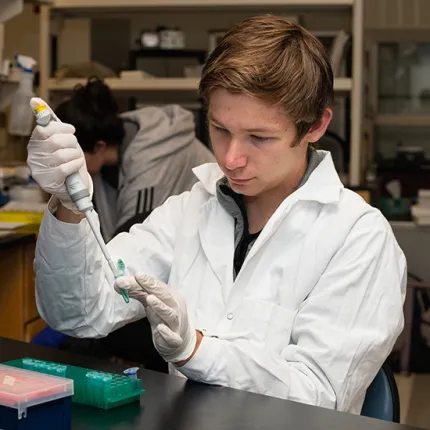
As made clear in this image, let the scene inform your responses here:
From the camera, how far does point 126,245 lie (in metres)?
1.44

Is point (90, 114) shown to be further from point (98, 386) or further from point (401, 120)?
point (401, 120)

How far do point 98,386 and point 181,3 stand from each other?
284 centimetres

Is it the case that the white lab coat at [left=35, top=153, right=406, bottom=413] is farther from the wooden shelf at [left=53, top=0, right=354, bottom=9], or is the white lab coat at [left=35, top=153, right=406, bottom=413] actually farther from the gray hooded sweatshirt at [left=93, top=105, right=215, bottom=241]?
the wooden shelf at [left=53, top=0, right=354, bottom=9]

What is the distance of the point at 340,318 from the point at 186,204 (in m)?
0.41

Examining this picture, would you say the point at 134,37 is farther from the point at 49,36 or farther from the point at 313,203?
the point at 313,203

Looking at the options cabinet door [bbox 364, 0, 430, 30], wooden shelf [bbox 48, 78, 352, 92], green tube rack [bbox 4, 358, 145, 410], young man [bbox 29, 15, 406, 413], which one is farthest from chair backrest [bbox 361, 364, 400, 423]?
cabinet door [bbox 364, 0, 430, 30]

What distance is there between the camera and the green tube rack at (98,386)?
968 mm

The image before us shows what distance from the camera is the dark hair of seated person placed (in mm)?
2762

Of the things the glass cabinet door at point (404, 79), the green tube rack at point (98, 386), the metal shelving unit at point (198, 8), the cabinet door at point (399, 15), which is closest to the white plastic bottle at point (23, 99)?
the metal shelving unit at point (198, 8)

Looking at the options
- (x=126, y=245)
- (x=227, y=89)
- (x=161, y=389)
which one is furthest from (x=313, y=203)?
(x=161, y=389)

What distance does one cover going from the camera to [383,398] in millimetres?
1230

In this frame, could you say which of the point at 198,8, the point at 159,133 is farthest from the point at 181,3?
the point at 159,133

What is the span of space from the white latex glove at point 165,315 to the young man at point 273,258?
0.02m

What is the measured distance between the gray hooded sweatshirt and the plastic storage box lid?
5.97ft
